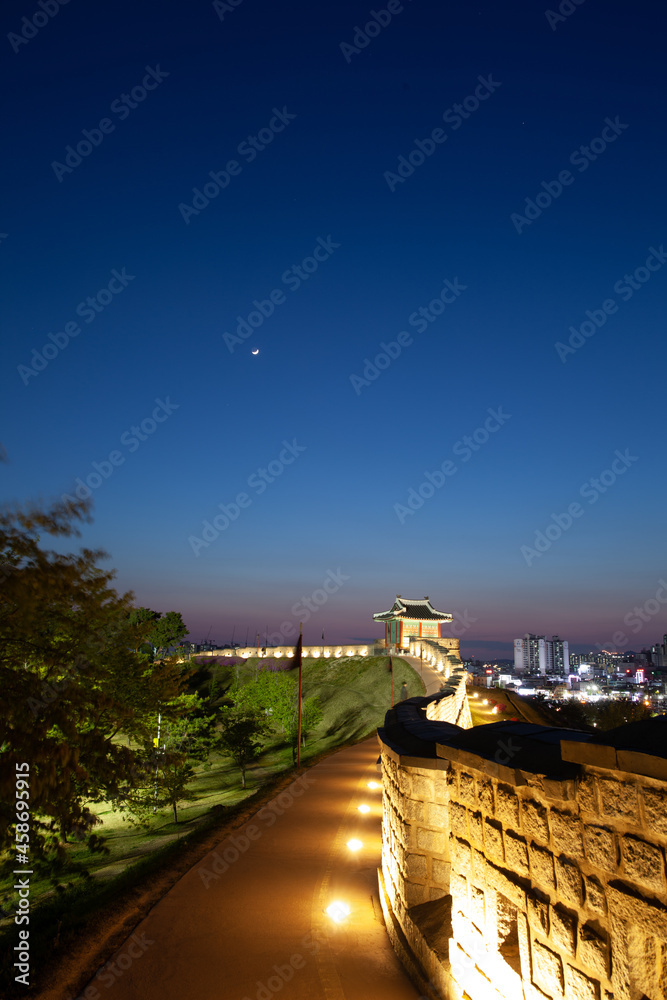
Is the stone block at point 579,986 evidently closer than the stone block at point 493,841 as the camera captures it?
Yes

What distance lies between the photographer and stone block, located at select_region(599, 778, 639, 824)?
3.32 m

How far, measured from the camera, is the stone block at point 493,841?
16.0 feet

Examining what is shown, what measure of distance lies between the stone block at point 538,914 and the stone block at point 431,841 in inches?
115

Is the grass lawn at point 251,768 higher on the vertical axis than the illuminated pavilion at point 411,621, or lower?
lower

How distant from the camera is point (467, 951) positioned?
560cm

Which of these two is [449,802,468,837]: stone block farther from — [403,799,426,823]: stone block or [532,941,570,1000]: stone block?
[532,941,570,1000]: stone block

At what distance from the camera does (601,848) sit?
3562 mm

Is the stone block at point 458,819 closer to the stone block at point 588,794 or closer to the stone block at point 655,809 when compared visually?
the stone block at point 588,794

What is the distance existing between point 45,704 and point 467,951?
6.16 metres

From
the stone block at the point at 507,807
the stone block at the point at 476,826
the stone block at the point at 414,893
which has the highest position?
the stone block at the point at 507,807

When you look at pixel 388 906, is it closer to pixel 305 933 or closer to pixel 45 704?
pixel 305 933

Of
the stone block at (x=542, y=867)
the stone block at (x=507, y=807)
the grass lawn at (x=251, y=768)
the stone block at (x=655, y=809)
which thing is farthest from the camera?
the grass lawn at (x=251, y=768)

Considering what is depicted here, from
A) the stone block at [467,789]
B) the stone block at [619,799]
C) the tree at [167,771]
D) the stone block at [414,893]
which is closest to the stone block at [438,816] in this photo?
the stone block at [414,893]

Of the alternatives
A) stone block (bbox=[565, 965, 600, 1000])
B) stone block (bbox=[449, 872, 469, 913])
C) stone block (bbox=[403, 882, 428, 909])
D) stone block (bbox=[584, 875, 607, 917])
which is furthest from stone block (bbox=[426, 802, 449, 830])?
stone block (bbox=[584, 875, 607, 917])
